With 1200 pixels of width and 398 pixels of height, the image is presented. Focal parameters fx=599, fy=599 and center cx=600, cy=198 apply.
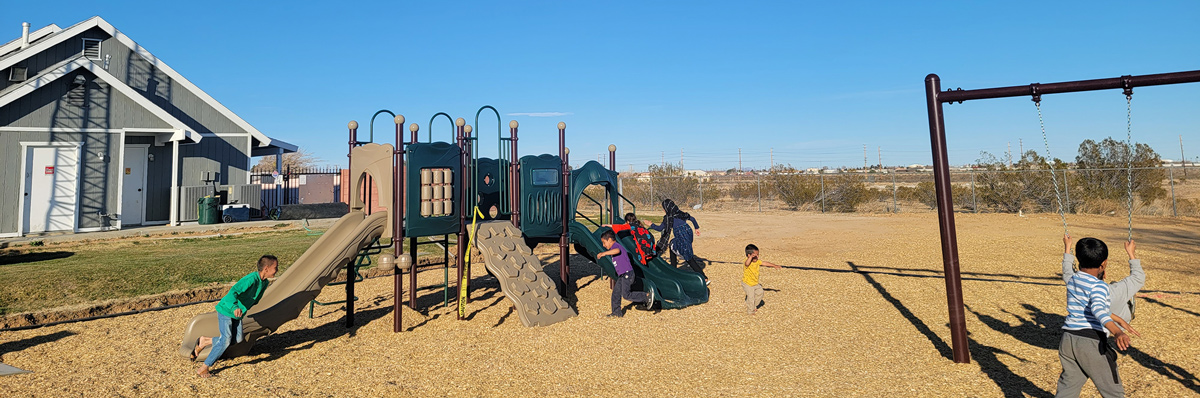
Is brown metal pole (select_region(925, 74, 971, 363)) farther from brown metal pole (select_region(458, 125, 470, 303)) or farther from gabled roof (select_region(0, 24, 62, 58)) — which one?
gabled roof (select_region(0, 24, 62, 58))

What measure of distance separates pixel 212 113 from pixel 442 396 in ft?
67.2

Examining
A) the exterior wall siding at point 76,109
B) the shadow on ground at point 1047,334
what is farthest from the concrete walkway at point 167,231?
the shadow on ground at point 1047,334

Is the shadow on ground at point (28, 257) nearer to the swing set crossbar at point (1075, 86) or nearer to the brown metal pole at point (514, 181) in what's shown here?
the brown metal pole at point (514, 181)

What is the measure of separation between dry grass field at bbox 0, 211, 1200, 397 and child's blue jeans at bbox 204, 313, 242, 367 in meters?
0.18

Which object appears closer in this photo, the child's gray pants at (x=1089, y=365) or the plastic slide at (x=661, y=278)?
the child's gray pants at (x=1089, y=365)

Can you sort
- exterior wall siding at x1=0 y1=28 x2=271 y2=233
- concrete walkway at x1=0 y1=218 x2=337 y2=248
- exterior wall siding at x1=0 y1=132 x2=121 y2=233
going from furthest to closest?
exterior wall siding at x1=0 y1=28 x2=271 y2=233, exterior wall siding at x1=0 y1=132 x2=121 y2=233, concrete walkway at x1=0 y1=218 x2=337 y2=248

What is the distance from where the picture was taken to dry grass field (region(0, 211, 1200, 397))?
5004mm

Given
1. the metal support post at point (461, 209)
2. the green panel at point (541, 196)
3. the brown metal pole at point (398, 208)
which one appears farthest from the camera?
the green panel at point (541, 196)

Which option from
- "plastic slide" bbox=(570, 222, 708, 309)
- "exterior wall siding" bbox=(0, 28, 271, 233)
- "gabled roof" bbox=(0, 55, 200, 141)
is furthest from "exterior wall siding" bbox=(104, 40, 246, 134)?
"plastic slide" bbox=(570, 222, 708, 309)

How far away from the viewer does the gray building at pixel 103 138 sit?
16719mm

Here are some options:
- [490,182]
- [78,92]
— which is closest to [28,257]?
[78,92]

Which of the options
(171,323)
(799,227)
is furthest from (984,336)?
(799,227)

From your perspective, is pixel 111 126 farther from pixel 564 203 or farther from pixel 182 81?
pixel 564 203

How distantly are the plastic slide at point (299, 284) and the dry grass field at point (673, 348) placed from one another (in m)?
0.27
